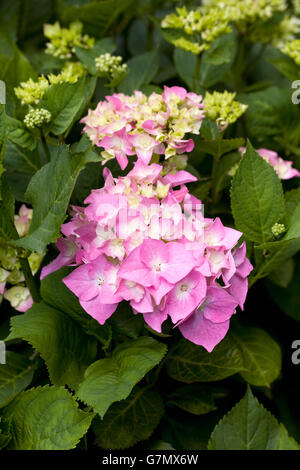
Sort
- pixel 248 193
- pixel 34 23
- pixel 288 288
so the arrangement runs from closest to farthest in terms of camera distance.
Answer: pixel 248 193
pixel 288 288
pixel 34 23

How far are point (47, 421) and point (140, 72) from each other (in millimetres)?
640

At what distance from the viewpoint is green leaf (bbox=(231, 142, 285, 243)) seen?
0.79 meters

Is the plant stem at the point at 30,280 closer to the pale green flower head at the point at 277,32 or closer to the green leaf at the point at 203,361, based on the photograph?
the green leaf at the point at 203,361

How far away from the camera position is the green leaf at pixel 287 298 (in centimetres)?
100

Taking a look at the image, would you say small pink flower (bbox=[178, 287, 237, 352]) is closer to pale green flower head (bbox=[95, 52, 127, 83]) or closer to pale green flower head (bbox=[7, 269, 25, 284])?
pale green flower head (bbox=[7, 269, 25, 284])

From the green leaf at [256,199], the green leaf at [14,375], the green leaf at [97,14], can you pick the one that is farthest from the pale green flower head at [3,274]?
the green leaf at [97,14]

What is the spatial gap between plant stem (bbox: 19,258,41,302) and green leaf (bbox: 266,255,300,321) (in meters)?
0.40

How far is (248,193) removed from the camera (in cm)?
80

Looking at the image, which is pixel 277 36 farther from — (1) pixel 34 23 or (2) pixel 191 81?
(1) pixel 34 23

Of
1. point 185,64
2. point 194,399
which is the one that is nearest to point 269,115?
point 185,64

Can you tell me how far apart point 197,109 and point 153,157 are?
10cm
